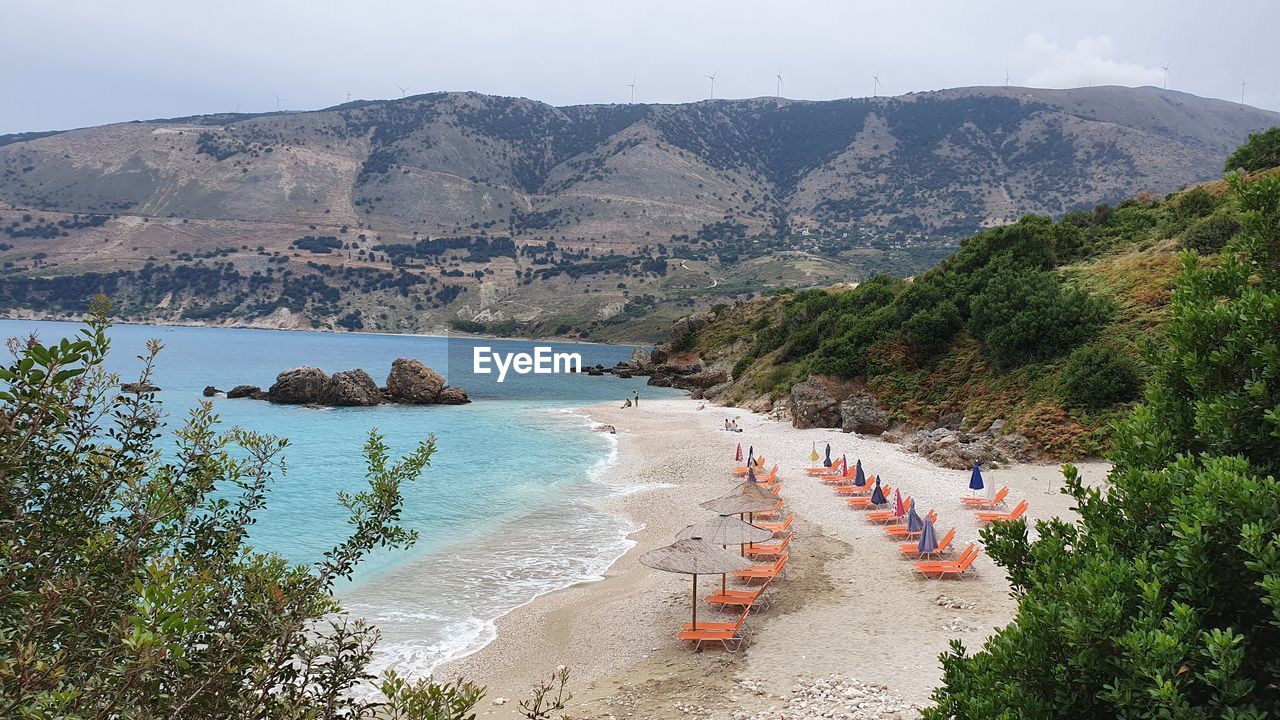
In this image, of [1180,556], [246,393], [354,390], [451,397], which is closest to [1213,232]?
[1180,556]

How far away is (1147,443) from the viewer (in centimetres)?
468

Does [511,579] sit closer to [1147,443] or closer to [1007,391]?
A: [1147,443]

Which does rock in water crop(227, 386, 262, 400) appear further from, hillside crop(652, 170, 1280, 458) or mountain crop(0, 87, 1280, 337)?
mountain crop(0, 87, 1280, 337)

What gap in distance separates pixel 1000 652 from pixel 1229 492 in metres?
1.65

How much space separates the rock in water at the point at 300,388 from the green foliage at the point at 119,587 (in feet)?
173

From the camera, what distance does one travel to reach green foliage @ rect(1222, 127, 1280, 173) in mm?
30492

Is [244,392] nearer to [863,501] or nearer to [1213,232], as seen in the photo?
[863,501]

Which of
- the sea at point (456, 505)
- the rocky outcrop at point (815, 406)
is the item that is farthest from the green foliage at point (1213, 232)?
the sea at point (456, 505)

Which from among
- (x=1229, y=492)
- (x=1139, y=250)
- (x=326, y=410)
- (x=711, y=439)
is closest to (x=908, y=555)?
(x=1229, y=492)

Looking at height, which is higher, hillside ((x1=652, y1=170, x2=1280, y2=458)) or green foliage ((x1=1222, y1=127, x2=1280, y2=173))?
green foliage ((x1=1222, y1=127, x2=1280, y2=173))

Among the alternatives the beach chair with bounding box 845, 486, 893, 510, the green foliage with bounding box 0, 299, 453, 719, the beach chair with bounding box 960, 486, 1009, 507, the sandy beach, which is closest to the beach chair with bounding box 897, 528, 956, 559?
the sandy beach

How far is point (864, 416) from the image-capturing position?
3222cm

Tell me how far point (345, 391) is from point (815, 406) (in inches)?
1426

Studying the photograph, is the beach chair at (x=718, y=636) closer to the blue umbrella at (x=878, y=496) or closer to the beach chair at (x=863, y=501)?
the blue umbrella at (x=878, y=496)
